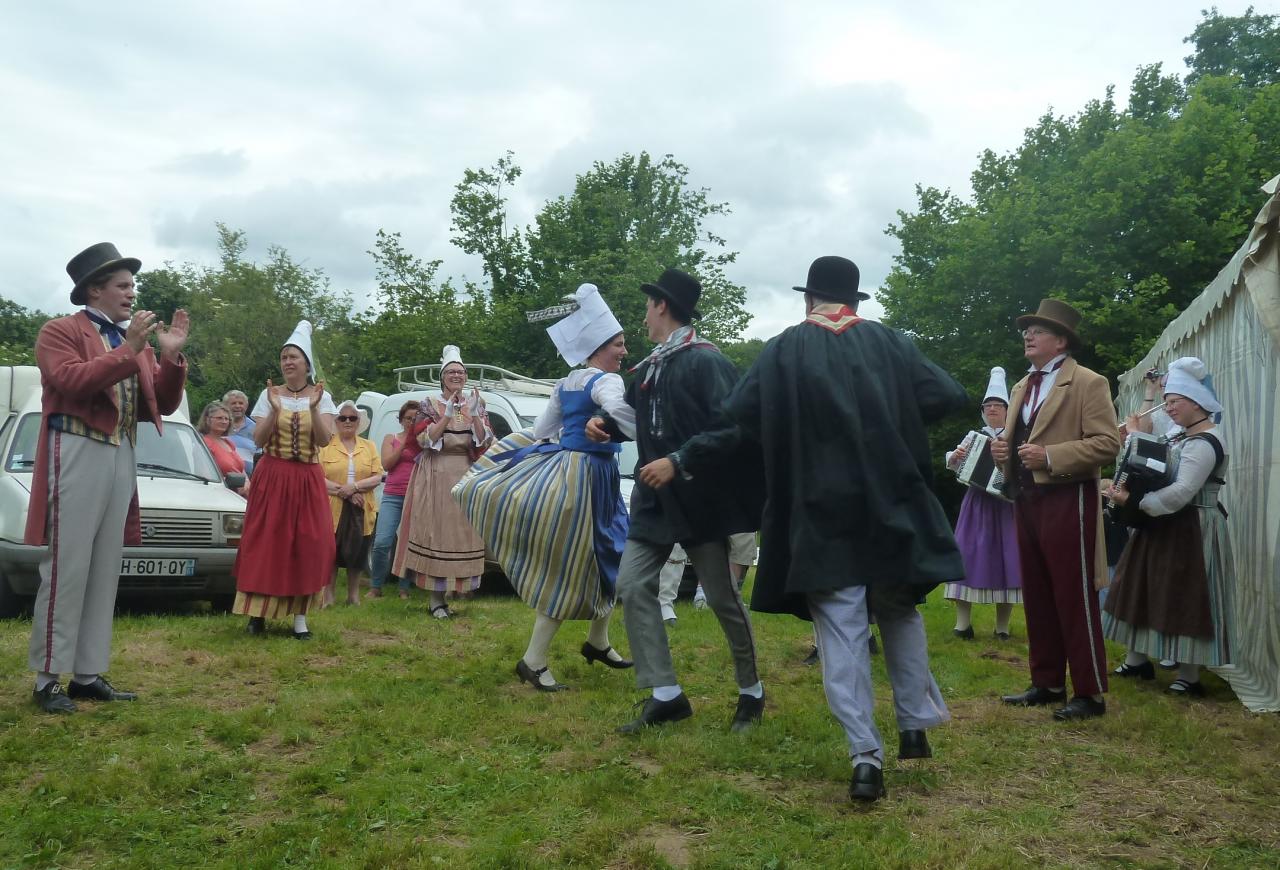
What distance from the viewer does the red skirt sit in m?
7.46

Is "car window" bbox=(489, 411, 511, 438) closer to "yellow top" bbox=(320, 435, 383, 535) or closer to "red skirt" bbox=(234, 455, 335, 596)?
"yellow top" bbox=(320, 435, 383, 535)

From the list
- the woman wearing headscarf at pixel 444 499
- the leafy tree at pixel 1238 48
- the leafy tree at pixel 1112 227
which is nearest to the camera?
the woman wearing headscarf at pixel 444 499

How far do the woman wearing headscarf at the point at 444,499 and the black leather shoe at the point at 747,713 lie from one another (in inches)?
175

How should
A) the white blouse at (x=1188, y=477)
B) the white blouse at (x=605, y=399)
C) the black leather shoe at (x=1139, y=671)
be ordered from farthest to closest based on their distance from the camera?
the black leather shoe at (x=1139, y=671)
the white blouse at (x=1188, y=477)
the white blouse at (x=605, y=399)

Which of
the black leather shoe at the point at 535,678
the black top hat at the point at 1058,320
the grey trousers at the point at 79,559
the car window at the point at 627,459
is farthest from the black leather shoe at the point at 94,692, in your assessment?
the car window at the point at 627,459

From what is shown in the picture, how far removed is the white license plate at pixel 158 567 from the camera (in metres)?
8.20

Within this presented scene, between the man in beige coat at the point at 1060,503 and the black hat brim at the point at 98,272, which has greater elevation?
the black hat brim at the point at 98,272

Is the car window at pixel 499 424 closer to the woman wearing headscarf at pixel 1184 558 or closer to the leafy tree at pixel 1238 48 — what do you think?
the woman wearing headscarf at pixel 1184 558

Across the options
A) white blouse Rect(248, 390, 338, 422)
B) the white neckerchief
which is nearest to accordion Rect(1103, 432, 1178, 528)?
the white neckerchief

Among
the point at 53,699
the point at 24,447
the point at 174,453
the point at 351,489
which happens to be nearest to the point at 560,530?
the point at 53,699

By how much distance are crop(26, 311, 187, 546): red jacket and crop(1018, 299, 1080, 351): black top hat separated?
15.4ft

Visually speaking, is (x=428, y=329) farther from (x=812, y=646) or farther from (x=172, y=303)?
(x=812, y=646)

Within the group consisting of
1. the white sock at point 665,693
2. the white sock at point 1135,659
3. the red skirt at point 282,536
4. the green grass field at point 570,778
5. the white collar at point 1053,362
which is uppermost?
the white collar at point 1053,362

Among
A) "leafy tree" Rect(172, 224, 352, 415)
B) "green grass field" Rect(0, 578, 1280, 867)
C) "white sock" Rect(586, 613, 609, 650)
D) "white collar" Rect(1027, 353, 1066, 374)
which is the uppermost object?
"leafy tree" Rect(172, 224, 352, 415)
